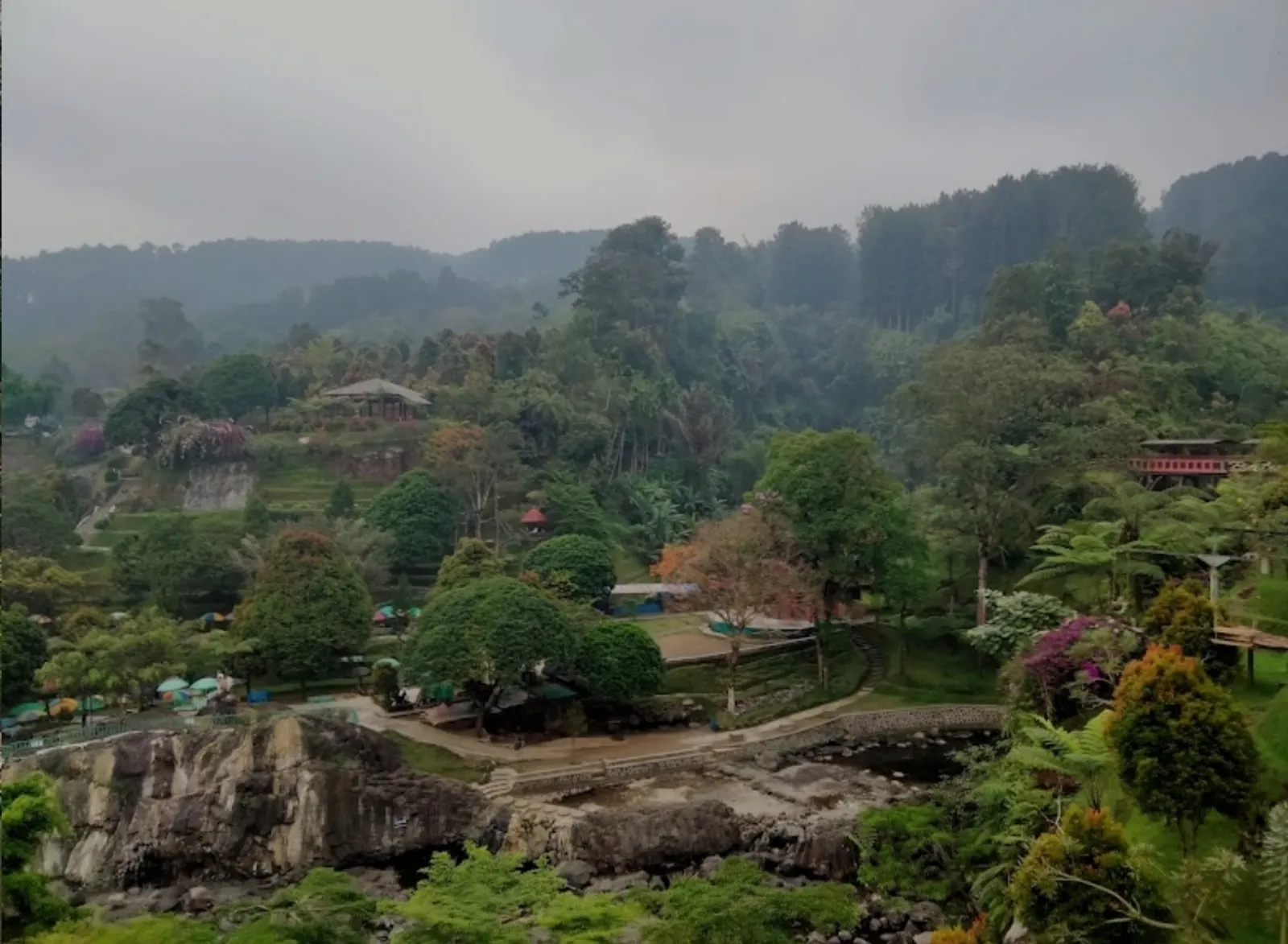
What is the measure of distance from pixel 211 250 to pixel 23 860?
6694 inches

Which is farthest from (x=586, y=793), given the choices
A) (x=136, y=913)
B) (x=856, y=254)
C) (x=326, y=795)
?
(x=856, y=254)

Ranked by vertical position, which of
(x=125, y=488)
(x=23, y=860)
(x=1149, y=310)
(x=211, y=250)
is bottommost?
(x=23, y=860)

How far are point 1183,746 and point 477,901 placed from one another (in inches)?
379

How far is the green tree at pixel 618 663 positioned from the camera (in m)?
26.9

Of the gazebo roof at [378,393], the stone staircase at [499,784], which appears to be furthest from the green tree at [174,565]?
the gazebo roof at [378,393]

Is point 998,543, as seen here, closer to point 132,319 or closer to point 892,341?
point 892,341

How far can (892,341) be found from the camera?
7900 cm

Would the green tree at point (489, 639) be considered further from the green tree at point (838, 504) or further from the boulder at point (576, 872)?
the green tree at point (838, 504)

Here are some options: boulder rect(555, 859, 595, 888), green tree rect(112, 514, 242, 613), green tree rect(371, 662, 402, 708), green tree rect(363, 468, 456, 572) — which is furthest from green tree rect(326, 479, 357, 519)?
boulder rect(555, 859, 595, 888)

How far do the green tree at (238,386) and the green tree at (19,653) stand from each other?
26.7 meters

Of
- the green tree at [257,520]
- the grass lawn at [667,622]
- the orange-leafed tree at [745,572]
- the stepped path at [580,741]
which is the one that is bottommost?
the stepped path at [580,741]

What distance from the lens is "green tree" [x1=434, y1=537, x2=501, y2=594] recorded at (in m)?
29.9

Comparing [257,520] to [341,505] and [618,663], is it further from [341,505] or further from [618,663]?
[618,663]

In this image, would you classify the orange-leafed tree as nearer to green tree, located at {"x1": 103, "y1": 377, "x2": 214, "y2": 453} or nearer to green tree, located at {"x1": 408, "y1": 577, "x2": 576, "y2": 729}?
green tree, located at {"x1": 408, "y1": 577, "x2": 576, "y2": 729}
